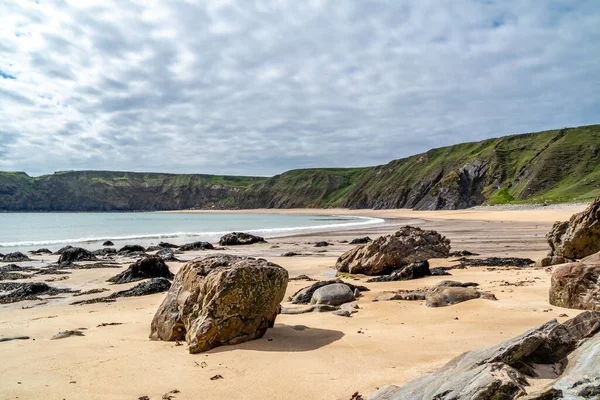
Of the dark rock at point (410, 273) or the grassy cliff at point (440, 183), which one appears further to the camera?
the grassy cliff at point (440, 183)

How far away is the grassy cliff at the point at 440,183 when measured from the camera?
95.0m

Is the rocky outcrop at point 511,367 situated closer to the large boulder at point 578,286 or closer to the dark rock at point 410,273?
the large boulder at point 578,286

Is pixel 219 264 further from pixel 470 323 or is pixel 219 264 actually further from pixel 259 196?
pixel 259 196

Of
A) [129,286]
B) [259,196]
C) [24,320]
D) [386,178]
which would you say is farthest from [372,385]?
[259,196]

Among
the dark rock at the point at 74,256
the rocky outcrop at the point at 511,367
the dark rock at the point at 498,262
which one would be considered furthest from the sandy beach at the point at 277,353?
the dark rock at the point at 74,256

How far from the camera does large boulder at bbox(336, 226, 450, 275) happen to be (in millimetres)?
15438

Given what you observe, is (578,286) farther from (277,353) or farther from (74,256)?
(74,256)

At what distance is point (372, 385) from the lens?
469 centimetres

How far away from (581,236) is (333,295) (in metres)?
8.29

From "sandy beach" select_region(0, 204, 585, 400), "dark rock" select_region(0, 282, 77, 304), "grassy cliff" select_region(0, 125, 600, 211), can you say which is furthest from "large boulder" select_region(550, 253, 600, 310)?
"grassy cliff" select_region(0, 125, 600, 211)

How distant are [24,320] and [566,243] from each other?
1522cm

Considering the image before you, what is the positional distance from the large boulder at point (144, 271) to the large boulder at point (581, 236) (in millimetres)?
13719

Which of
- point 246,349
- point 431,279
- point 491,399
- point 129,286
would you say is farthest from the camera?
point 129,286

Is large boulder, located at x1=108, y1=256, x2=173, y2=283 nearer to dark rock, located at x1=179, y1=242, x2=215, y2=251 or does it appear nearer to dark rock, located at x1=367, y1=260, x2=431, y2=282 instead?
dark rock, located at x1=367, y1=260, x2=431, y2=282
